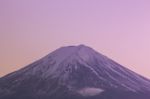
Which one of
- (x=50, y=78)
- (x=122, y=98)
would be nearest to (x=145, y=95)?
(x=122, y=98)

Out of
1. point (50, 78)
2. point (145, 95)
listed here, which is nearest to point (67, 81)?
point (50, 78)

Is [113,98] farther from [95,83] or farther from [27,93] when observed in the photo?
[27,93]

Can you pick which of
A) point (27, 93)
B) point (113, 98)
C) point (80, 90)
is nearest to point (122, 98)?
point (113, 98)

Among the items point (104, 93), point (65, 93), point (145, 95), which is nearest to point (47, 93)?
point (65, 93)

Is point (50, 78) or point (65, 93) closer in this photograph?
point (65, 93)

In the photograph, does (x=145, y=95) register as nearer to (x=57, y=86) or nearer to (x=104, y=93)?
(x=104, y=93)

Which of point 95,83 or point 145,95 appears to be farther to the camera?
point 95,83

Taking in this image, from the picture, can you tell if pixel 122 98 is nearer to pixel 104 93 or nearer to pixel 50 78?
pixel 104 93
